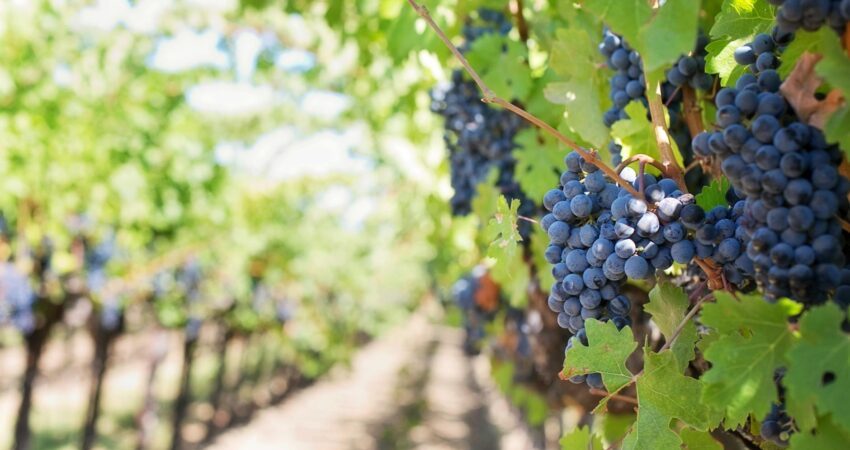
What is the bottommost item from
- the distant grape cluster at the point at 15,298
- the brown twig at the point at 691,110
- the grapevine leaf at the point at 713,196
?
the distant grape cluster at the point at 15,298

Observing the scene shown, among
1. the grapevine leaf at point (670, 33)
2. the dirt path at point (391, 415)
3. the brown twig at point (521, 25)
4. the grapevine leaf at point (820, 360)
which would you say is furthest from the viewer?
the dirt path at point (391, 415)

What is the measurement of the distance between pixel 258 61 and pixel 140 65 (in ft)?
3.93

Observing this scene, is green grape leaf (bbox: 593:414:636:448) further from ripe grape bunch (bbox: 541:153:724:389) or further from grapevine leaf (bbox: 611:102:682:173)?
ripe grape bunch (bbox: 541:153:724:389)

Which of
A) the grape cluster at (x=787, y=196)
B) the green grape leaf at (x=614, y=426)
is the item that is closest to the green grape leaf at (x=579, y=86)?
the grape cluster at (x=787, y=196)

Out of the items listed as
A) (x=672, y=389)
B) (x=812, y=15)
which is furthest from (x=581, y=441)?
(x=812, y=15)

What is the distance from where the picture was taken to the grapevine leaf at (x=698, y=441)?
135cm

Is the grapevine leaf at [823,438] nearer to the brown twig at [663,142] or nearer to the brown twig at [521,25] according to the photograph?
the brown twig at [663,142]

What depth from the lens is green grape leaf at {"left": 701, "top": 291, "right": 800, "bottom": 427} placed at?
964 mm

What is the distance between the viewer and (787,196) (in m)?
0.96

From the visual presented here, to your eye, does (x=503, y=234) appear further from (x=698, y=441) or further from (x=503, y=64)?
(x=503, y=64)

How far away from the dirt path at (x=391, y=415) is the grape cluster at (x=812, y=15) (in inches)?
296

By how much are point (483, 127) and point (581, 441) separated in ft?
4.13

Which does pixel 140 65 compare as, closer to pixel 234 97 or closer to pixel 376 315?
pixel 234 97

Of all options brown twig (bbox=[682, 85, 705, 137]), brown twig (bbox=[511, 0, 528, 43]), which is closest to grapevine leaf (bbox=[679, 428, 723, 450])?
brown twig (bbox=[682, 85, 705, 137])
